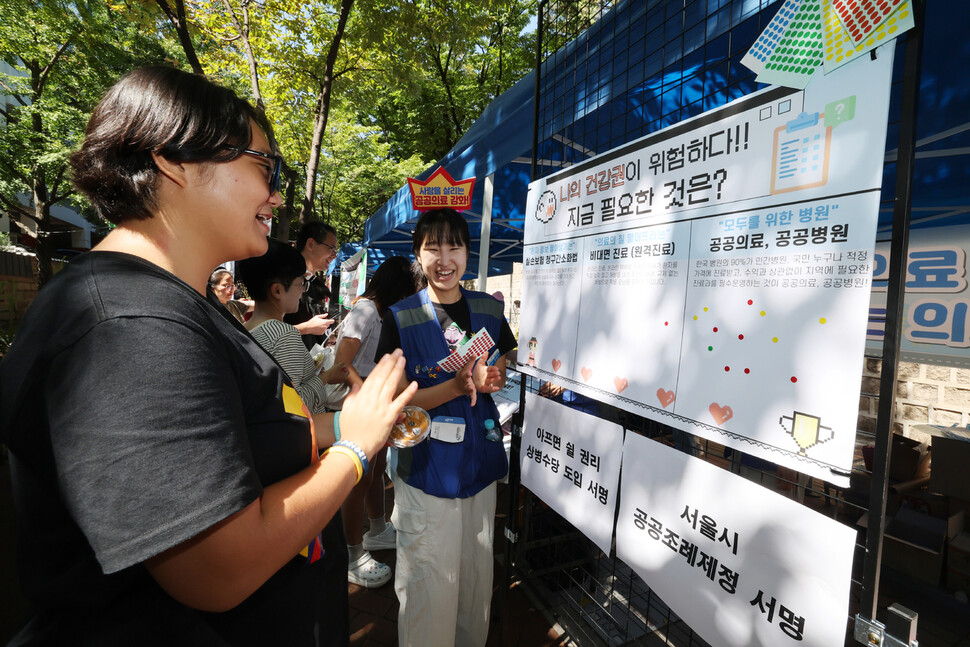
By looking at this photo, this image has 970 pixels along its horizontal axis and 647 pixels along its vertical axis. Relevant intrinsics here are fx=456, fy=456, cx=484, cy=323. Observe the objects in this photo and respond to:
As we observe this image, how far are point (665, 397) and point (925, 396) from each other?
3.20 m

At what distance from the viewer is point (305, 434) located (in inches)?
34.9

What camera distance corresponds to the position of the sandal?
Answer: 2.69 metres

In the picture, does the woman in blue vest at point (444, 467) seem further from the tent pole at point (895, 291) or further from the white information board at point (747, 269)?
the tent pole at point (895, 291)

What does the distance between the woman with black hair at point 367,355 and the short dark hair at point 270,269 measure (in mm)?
548

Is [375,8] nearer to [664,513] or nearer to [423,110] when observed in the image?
[664,513]

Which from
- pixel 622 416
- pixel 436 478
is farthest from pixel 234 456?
pixel 622 416

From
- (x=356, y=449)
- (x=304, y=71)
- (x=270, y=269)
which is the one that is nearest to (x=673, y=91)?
(x=270, y=269)

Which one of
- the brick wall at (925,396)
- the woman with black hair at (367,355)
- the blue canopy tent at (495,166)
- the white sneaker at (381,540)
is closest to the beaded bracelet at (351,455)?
the woman with black hair at (367,355)

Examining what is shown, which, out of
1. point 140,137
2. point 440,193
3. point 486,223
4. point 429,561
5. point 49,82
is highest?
point 49,82

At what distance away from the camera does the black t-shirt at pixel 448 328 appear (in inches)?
77.3

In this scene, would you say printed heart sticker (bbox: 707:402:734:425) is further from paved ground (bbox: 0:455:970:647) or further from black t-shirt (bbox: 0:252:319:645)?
paved ground (bbox: 0:455:970:647)

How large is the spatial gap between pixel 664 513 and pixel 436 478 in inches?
33.3

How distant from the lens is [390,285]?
291 cm

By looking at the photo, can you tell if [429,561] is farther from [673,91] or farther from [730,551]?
[673,91]
